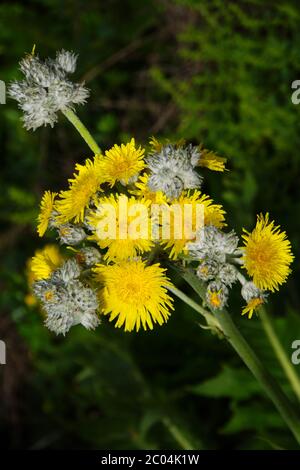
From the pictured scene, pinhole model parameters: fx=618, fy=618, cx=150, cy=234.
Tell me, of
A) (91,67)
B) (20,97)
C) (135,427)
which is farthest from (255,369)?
(91,67)

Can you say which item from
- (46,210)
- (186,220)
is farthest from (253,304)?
(46,210)

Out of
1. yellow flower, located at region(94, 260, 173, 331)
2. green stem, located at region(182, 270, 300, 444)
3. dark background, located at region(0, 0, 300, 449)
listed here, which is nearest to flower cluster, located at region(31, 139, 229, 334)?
yellow flower, located at region(94, 260, 173, 331)

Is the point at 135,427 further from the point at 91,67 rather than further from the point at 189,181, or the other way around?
the point at 91,67
